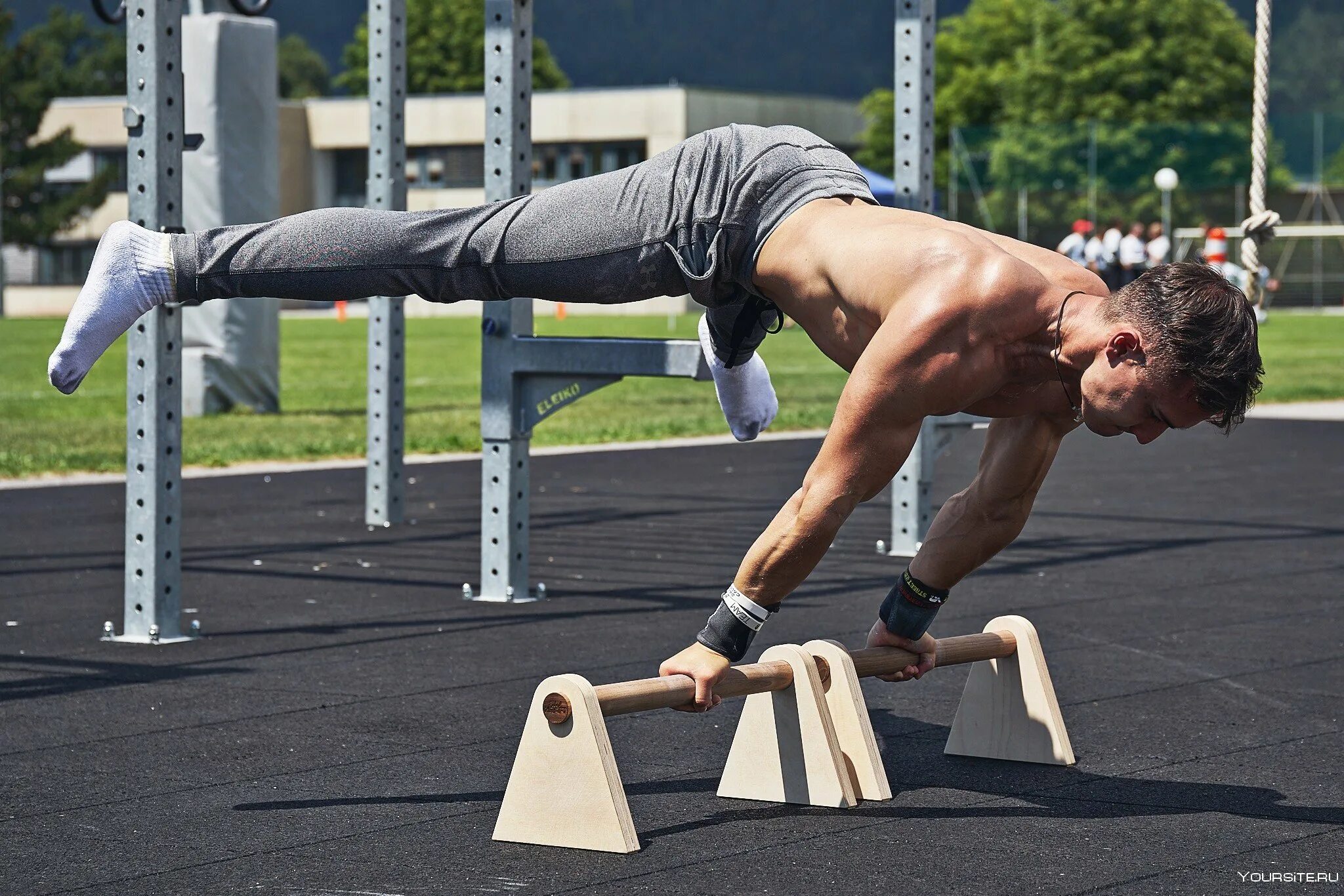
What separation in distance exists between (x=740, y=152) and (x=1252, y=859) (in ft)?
6.25

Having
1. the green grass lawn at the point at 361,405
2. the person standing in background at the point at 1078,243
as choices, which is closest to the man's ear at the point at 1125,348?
the green grass lawn at the point at 361,405

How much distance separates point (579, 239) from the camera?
4234 millimetres

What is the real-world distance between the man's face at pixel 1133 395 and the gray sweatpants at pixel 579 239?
769 mm

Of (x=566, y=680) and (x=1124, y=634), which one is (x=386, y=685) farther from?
(x=1124, y=634)

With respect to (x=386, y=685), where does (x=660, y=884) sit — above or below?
above

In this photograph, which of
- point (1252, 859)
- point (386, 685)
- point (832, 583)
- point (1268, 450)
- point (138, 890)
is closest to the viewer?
point (138, 890)

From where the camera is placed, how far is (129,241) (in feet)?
15.0

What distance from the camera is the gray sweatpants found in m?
4.14

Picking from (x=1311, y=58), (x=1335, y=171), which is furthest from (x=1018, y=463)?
(x=1335, y=171)

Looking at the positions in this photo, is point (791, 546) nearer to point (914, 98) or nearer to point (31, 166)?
point (914, 98)

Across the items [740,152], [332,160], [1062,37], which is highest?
[740,152]

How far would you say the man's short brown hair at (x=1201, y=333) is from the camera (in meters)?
3.58

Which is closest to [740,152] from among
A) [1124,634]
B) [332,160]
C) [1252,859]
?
[1252,859]

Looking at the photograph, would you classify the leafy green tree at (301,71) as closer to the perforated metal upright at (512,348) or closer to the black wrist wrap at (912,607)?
the perforated metal upright at (512,348)
